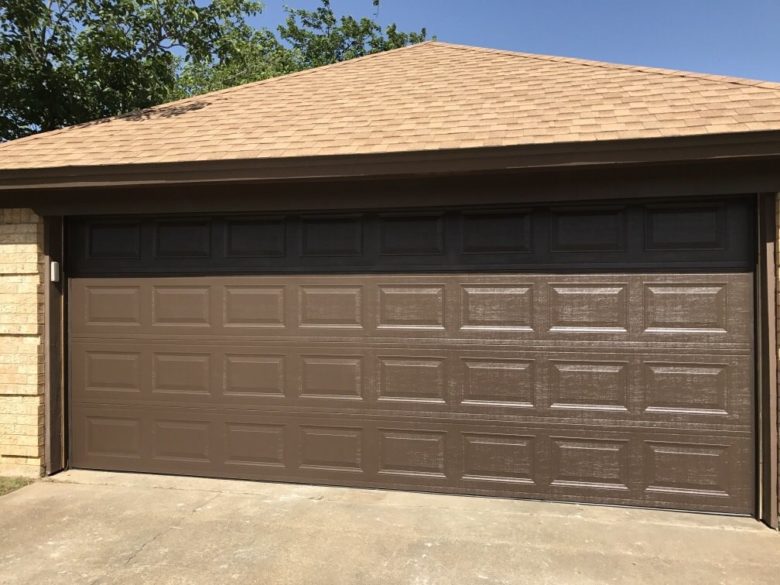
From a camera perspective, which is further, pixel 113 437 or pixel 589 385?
pixel 113 437

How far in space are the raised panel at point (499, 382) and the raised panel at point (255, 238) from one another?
209cm

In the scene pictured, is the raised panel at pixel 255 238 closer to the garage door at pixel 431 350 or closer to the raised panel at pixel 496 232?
the garage door at pixel 431 350

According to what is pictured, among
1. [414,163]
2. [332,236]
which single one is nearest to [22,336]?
[332,236]

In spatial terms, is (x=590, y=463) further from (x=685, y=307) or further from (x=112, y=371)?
(x=112, y=371)

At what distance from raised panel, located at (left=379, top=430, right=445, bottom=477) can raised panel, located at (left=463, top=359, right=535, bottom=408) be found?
1.62 ft

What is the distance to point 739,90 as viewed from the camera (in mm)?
4969

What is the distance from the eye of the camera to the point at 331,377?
5.29 m

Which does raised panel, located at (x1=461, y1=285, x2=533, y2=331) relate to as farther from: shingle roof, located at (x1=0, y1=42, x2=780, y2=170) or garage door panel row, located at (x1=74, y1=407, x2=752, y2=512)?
shingle roof, located at (x1=0, y1=42, x2=780, y2=170)

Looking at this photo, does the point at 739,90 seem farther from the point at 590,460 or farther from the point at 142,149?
the point at 142,149

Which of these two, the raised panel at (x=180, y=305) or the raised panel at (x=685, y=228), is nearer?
the raised panel at (x=685, y=228)

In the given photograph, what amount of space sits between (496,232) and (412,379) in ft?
4.96

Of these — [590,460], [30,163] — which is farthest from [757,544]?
[30,163]

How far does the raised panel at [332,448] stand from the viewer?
5.23 metres

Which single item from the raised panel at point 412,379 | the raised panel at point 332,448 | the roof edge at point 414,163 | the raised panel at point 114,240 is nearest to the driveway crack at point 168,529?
the raised panel at point 332,448
